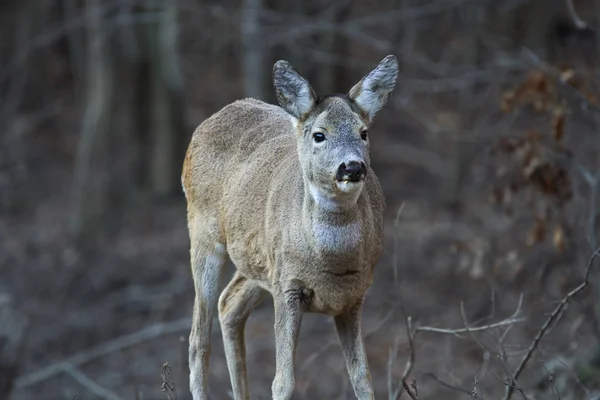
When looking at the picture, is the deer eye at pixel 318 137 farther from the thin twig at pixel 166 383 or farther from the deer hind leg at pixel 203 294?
the deer hind leg at pixel 203 294

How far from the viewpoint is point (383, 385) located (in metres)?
13.7

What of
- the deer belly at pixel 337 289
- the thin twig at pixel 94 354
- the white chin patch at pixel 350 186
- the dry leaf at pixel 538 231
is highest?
the white chin patch at pixel 350 186

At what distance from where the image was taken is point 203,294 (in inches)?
300

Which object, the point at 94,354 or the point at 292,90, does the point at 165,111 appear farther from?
the point at 292,90

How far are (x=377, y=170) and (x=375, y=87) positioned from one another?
58.2 feet

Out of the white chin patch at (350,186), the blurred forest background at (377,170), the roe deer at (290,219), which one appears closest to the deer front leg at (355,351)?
the roe deer at (290,219)

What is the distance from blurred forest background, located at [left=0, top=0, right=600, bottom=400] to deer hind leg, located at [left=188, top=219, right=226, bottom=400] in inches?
14.2

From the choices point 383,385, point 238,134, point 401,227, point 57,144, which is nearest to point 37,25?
point 57,144

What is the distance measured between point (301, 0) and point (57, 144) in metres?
7.81

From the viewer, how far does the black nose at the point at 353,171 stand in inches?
237

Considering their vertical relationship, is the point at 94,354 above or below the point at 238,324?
below

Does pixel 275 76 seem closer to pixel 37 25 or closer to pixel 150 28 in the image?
pixel 150 28

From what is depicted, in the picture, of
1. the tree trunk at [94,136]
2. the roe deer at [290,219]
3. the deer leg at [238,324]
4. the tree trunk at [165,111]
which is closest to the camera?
the roe deer at [290,219]

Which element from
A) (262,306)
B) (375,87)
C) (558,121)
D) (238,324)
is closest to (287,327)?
(238,324)
